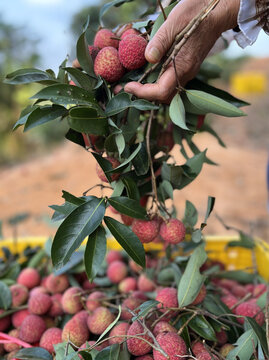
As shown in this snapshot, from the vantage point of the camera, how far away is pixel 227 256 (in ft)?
4.49

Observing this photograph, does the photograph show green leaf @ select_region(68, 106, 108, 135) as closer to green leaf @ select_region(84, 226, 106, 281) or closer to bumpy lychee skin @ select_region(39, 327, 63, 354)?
green leaf @ select_region(84, 226, 106, 281)

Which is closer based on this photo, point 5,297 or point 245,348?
point 245,348

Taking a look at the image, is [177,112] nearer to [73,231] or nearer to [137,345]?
[73,231]

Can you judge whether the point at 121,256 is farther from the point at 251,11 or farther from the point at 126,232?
the point at 251,11

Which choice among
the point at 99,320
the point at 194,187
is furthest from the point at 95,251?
the point at 194,187

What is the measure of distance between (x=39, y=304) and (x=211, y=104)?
710mm

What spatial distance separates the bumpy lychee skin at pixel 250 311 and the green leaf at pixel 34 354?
0.44m

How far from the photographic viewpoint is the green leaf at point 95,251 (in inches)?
24.9

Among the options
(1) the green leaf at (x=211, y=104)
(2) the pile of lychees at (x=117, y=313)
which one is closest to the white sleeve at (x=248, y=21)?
(1) the green leaf at (x=211, y=104)

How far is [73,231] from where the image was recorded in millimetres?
602

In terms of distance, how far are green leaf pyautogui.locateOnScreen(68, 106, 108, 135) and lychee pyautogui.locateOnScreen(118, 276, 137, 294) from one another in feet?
1.90

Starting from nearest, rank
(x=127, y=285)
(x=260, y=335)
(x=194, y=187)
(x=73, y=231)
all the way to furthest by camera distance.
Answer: (x=73, y=231) → (x=260, y=335) → (x=127, y=285) → (x=194, y=187)

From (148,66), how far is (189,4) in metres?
0.13

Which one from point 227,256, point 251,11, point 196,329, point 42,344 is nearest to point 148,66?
point 251,11
